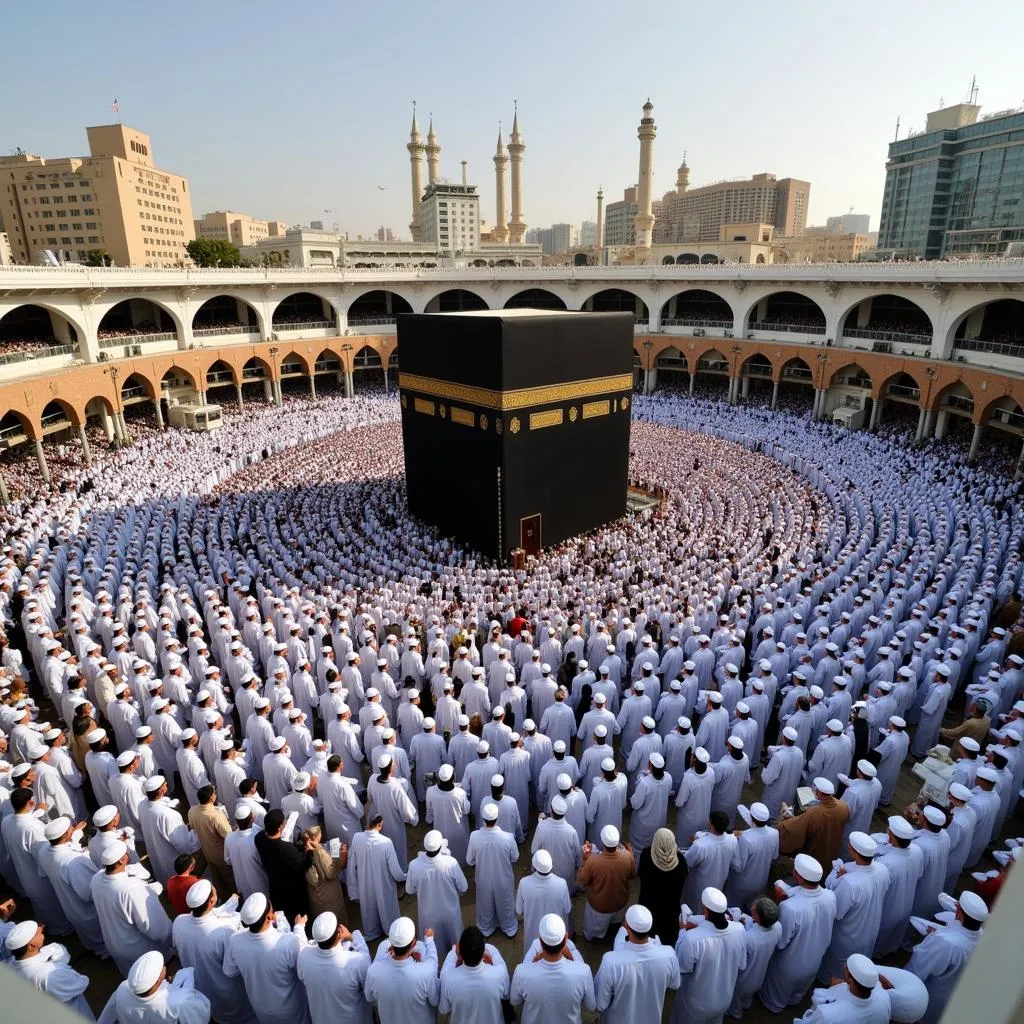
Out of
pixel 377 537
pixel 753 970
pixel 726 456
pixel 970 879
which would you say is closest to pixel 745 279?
pixel 726 456

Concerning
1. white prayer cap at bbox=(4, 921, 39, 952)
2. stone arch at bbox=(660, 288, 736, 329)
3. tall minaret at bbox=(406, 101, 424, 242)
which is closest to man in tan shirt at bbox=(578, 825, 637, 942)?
white prayer cap at bbox=(4, 921, 39, 952)

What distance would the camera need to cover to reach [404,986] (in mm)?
3955

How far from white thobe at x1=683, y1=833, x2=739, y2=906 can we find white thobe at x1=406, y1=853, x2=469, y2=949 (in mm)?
1797

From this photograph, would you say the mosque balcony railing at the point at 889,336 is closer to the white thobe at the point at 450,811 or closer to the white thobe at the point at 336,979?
the white thobe at the point at 450,811

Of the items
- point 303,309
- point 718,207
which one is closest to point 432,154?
point 303,309

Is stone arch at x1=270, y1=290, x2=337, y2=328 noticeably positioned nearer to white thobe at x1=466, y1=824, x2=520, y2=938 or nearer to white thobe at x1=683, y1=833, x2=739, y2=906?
white thobe at x1=466, y1=824, x2=520, y2=938

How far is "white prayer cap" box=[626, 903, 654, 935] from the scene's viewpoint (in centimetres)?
392

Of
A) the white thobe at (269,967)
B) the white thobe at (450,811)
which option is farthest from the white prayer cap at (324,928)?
the white thobe at (450,811)

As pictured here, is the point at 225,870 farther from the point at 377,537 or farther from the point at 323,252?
the point at 323,252

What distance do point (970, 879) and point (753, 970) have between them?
9.95 ft

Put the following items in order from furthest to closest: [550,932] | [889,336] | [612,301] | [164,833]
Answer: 1. [612,301]
2. [889,336]
3. [164,833]
4. [550,932]

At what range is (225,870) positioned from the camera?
18.4 ft

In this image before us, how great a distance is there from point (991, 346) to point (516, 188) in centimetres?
4760

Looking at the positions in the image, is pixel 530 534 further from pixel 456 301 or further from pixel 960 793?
pixel 456 301
